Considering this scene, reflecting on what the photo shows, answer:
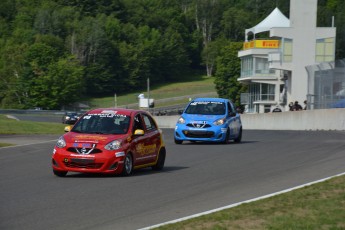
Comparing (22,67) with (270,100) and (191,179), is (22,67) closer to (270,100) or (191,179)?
(270,100)

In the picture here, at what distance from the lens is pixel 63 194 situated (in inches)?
527

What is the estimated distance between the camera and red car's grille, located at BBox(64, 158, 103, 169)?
1593 cm

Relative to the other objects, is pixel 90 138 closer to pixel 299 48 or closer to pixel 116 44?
pixel 299 48

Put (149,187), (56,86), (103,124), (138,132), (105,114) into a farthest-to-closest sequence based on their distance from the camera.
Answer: (56,86) < (105,114) < (103,124) < (138,132) < (149,187)

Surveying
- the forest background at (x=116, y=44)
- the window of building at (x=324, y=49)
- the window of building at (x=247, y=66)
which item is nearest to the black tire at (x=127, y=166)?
the window of building at (x=324, y=49)

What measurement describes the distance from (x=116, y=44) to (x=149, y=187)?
13141 centimetres

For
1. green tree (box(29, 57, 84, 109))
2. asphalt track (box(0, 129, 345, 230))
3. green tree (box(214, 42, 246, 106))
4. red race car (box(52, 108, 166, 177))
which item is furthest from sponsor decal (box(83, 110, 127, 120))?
green tree (box(29, 57, 84, 109))

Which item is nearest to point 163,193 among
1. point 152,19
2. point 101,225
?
point 101,225

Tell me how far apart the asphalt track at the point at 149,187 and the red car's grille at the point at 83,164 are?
239 mm

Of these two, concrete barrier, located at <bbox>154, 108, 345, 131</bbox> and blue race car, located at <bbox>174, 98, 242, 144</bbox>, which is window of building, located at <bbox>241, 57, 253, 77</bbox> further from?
blue race car, located at <bbox>174, 98, 242, 144</bbox>

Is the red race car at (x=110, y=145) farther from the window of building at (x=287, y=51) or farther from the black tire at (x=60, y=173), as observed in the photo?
the window of building at (x=287, y=51)

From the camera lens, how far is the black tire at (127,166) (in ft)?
53.3

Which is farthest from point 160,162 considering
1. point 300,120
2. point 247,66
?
point 247,66

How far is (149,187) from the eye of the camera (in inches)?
567
